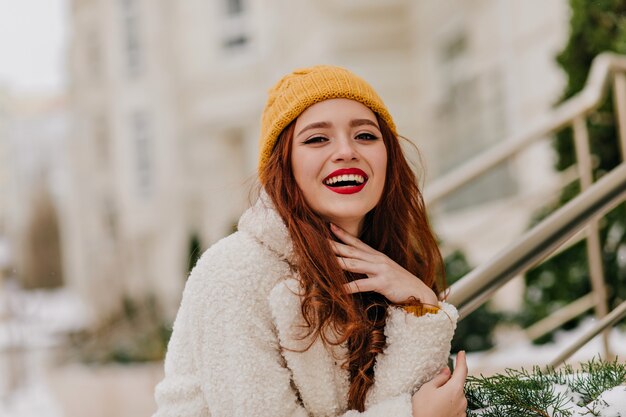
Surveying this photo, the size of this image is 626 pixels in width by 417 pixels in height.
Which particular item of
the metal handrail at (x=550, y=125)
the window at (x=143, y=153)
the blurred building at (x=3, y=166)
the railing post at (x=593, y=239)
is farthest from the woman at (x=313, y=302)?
the blurred building at (x=3, y=166)

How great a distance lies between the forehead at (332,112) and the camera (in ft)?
4.09

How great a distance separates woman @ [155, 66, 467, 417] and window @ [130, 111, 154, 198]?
1274 centimetres

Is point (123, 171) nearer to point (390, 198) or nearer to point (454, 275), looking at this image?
point (454, 275)

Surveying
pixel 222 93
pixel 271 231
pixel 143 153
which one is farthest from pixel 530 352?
pixel 143 153

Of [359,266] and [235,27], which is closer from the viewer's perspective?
[359,266]

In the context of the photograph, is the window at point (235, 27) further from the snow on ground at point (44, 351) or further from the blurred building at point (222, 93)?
the snow on ground at point (44, 351)

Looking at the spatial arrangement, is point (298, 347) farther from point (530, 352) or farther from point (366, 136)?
point (530, 352)

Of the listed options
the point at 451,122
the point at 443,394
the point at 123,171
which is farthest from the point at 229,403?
the point at 123,171

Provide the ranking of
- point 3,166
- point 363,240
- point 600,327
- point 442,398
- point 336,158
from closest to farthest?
point 442,398, point 336,158, point 363,240, point 600,327, point 3,166

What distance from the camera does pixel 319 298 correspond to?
→ 3.91ft

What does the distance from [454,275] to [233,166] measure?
9850 millimetres

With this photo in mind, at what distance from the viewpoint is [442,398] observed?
113 centimetres

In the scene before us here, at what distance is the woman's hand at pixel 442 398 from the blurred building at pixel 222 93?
53cm

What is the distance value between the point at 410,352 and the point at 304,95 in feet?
1.48
